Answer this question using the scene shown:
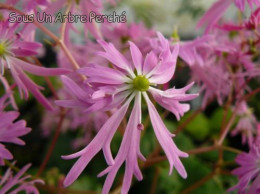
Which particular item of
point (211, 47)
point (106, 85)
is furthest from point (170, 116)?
point (106, 85)

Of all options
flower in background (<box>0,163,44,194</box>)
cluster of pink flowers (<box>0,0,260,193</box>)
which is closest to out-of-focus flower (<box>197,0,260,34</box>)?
cluster of pink flowers (<box>0,0,260,193</box>)

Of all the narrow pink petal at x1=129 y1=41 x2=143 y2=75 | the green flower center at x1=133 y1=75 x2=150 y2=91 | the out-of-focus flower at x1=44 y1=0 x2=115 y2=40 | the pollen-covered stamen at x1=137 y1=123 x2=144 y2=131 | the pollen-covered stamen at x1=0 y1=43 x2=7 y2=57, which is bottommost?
the pollen-covered stamen at x1=137 y1=123 x2=144 y2=131

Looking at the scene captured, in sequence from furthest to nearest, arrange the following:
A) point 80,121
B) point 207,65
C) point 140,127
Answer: point 80,121 < point 207,65 < point 140,127

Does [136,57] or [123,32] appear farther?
[123,32]

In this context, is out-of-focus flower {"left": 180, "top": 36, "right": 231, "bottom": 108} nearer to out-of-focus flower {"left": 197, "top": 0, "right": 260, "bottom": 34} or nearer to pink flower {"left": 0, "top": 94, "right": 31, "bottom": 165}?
out-of-focus flower {"left": 197, "top": 0, "right": 260, "bottom": 34}

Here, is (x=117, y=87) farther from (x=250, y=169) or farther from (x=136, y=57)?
(x=250, y=169)

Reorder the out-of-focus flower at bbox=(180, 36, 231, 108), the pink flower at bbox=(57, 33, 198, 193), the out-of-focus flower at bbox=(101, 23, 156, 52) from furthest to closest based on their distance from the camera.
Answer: the out-of-focus flower at bbox=(101, 23, 156, 52)
the out-of-focus flower at bbox=(180, 36, 231, 108)
the pink flower at bbox=(57, 33, 198, 193)

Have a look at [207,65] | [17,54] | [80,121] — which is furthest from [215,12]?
[80,121]

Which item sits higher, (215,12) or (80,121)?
(215,12)

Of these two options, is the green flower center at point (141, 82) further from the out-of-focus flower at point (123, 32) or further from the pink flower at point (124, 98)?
the out-of-focus flower at point (123, 32)
